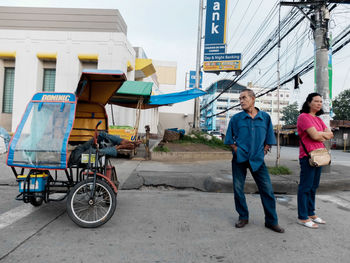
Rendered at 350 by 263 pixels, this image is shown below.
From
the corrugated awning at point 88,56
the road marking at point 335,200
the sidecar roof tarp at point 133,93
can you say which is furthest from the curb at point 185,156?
the corrugated awning at point 88,56

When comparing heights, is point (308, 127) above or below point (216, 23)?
below

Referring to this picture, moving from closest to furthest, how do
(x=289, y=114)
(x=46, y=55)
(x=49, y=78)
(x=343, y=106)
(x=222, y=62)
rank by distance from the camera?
(x=46, y=55) < (x=222, y=62) < (x=49, y=78) < (x=343, y=106) < (x=289, y=114)

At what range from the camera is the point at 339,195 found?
5.49 m

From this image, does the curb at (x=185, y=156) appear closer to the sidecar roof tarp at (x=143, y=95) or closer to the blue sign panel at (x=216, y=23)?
the sidecar roof tarp at (x=143, y=95)

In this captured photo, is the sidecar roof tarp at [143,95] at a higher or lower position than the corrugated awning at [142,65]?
lower

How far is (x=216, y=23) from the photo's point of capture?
575 inches

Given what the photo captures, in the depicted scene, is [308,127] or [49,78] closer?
[308,127]

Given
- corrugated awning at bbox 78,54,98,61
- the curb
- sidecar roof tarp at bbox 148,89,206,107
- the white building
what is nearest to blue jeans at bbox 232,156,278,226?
the curb

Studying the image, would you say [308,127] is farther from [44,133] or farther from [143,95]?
[143,95]

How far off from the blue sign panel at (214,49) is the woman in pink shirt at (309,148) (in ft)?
37.6

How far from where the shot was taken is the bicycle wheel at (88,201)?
3123 millimetres

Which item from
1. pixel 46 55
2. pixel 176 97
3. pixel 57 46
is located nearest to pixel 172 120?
pixel 57 46

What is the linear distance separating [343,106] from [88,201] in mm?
50298

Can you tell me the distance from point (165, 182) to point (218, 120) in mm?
98593
